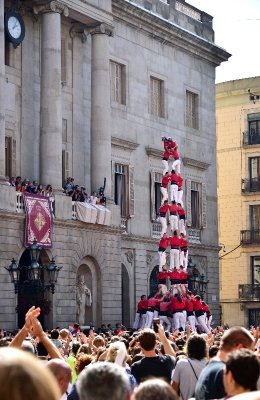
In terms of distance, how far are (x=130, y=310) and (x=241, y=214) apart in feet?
64.3

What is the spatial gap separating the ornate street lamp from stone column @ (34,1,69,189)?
3.74 metres

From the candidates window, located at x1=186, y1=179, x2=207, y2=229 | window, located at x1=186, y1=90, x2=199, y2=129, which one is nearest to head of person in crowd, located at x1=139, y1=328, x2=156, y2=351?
window, located at x1=186, y1=179, x2=207, y2=229

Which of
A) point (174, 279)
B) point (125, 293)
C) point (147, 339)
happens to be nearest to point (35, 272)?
point (174, 279)

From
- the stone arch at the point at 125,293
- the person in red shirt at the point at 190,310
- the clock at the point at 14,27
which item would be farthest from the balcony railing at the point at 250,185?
the person in red shirt at the point at 190,310

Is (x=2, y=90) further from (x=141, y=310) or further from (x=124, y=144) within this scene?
(x=124, y=144)

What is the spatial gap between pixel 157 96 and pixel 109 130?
7.20m

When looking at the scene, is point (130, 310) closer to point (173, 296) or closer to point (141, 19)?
point (173, 296)

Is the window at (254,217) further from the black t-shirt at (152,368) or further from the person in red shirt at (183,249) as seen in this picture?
the black t-shirt at (152,368)

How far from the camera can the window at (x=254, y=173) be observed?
2467 inches

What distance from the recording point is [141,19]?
156ft

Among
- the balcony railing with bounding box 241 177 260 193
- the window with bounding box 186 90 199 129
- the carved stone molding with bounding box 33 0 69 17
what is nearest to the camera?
the carved stone molding with bounding box 33 0 69 17

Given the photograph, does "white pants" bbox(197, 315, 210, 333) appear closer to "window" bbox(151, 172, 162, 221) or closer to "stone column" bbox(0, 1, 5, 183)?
"stone column" bbox(0, 1, 5, 183)

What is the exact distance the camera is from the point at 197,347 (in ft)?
34.5

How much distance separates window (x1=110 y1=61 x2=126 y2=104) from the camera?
45875 mm
